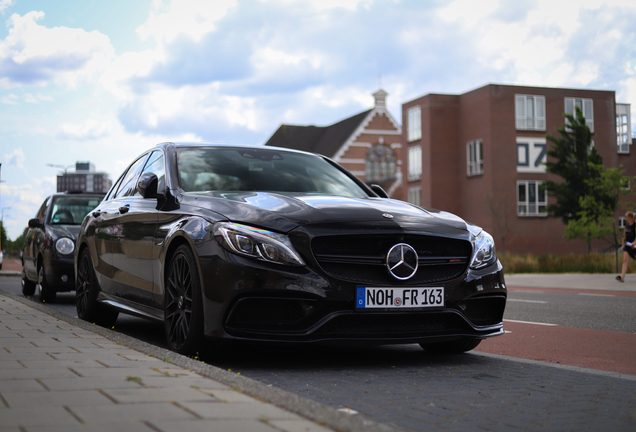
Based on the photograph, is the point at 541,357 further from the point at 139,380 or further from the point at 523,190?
the point at 523,190

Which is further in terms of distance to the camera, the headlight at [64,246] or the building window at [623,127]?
the building window at [623,127]

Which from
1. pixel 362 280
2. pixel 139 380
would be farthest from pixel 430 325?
pixel 139 380

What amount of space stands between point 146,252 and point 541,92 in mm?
47953

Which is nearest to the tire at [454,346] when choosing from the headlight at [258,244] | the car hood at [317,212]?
the car hood at [317,212]

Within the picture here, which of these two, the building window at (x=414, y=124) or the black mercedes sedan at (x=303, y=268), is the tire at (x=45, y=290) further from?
the building window at (x=414, y=124)

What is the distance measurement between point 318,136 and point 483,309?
79.0 metres

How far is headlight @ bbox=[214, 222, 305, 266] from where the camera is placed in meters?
4.86

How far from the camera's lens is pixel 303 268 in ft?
15.9

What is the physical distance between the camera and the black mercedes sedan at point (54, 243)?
11.2 meters

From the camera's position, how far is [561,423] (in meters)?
3.63

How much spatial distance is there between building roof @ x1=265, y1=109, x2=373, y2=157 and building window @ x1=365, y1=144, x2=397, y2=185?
A: 300 cm

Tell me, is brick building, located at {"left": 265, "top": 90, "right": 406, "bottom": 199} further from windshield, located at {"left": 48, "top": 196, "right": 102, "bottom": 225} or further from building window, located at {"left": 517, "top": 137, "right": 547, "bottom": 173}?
windshield, located at {"left": 48, "top": 196, "right": 102, "bottom": 225}

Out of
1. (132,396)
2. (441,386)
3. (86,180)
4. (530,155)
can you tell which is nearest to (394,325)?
(441,386)

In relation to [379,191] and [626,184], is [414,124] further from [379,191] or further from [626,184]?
[379,191]
